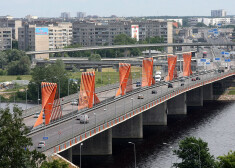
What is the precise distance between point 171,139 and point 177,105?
87.5 feet

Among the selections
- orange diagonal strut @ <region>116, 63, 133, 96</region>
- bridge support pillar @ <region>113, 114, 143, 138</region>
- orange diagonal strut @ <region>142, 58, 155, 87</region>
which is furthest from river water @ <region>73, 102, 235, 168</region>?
orange diagonal strut @ <region>142, 58, 155, 87</region>

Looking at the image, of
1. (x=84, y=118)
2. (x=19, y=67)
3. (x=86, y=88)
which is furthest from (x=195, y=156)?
(x=19, y=67)

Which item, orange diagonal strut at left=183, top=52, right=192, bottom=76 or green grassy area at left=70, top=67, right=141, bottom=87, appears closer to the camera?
orange diagonal strut at left=183, top=52, right=192, bottom=76

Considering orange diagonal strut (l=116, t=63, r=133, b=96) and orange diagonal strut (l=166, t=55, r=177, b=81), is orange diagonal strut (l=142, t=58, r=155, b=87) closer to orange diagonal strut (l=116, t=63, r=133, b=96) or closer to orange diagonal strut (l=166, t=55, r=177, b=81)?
orange diagonal strut (l=166, t=55, r=177, b=81)

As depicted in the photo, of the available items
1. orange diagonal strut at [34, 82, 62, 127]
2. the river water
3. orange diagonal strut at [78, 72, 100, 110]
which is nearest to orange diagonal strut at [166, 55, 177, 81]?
the river water

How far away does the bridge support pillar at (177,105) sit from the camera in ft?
385

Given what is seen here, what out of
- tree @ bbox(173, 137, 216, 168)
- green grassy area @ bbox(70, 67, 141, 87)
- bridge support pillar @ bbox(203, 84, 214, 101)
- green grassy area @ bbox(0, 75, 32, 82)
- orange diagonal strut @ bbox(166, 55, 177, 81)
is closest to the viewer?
tree @ bbox(173, 137, 216, 168)

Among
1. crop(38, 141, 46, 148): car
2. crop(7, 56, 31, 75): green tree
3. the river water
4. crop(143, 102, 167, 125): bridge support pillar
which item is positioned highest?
crop(7, 56, 31, 75): green tree

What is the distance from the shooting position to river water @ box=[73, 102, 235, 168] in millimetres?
76713

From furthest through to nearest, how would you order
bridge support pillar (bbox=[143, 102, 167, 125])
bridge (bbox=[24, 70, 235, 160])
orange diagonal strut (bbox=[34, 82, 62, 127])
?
bridge support pillar (bbox=[143, 102, 167, 125]), orange diagonal strut (bbox=[34, 82, 62, 127]), bridge (bbox=[24, 70, 235, 160])

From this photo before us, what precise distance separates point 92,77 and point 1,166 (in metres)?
42.6

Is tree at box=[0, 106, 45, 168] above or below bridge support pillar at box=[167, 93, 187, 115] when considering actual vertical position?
above

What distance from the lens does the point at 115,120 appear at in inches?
3187

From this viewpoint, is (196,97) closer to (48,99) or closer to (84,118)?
(84,118)
